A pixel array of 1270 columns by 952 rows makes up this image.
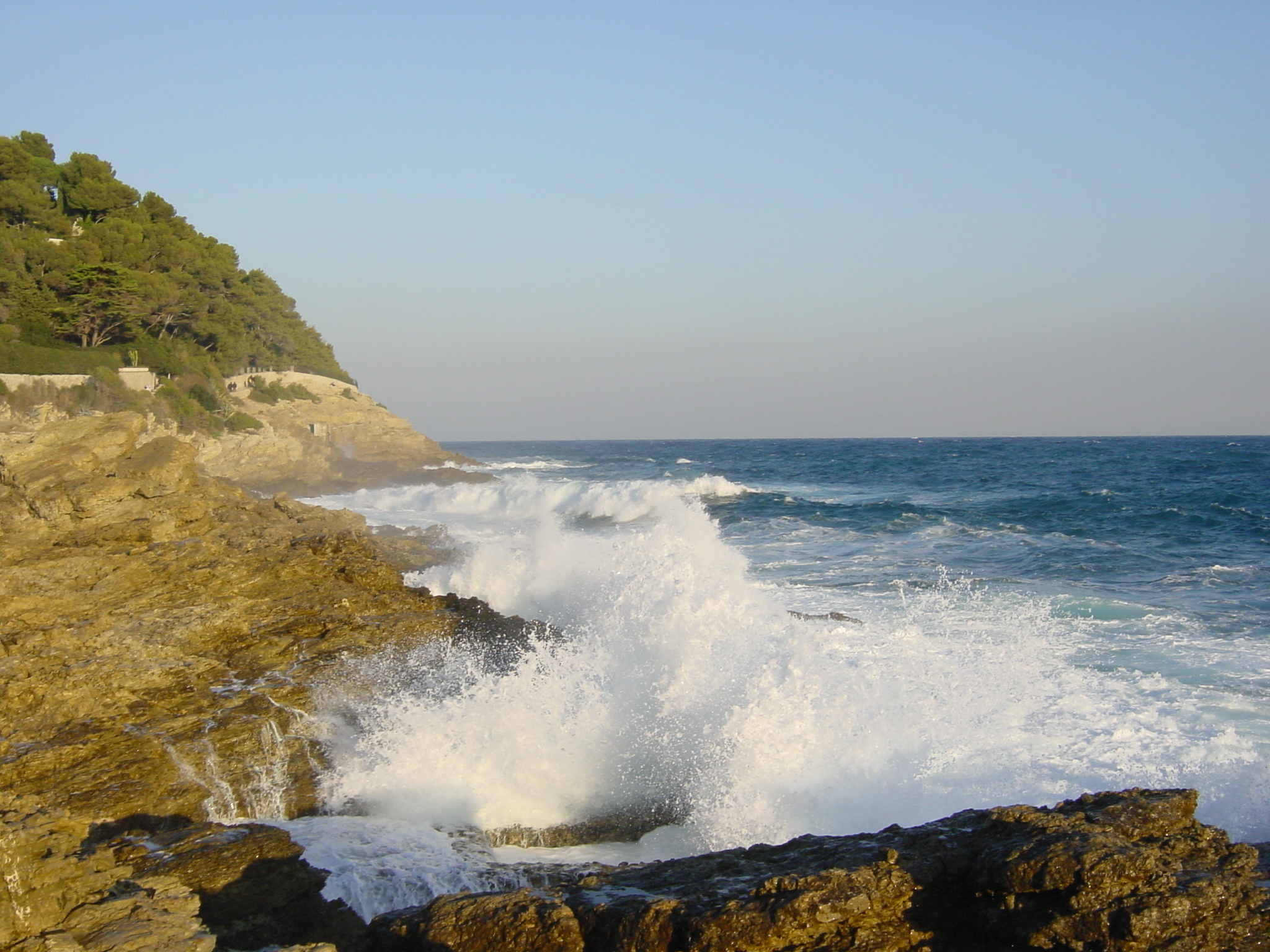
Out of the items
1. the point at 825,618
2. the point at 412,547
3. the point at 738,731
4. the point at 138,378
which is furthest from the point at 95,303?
the point at 738,731

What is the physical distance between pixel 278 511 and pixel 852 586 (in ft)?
34.3

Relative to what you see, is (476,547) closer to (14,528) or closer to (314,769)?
(14,528)

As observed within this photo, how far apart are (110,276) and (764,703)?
117 feet

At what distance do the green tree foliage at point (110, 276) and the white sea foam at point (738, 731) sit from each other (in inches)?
1036

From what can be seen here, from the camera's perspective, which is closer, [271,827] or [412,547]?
[271,827]

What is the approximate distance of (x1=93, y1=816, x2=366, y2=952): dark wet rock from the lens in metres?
5.21

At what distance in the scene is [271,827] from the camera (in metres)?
6.14

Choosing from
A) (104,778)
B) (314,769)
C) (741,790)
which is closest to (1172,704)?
(741,790)

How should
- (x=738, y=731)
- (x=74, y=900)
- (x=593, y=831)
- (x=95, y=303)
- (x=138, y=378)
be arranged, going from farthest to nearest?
(x=95, y=303) < (x=138, y=378) < (x=738, y=731) < (x=593, y=831) < (x=74, y=900)

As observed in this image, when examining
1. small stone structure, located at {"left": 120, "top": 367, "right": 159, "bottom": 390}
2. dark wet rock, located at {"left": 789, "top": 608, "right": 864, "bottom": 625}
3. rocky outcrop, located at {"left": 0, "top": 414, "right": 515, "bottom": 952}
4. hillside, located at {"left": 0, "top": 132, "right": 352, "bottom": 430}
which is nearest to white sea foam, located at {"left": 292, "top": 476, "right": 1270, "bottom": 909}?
dark wet rock, located at {"left": 789, "top": 608, "right": 864, "bottom": 625}

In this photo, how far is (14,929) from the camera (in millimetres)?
4305

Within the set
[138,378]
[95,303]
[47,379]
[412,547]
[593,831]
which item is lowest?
[593,831]

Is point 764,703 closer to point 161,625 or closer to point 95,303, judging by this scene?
point 161,625

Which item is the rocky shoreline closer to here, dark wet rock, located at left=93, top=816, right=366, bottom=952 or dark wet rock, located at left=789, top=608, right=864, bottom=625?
dark wet rock, located at left=93, top=816, right=366, bottom=952
